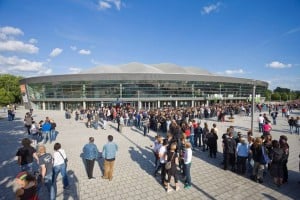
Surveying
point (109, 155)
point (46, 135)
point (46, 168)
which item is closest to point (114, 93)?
point (46, 135)

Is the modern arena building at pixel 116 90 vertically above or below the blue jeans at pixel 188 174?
above

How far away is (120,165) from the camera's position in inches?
335

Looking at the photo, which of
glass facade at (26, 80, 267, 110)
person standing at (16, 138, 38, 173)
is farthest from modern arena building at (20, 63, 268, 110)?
person standing at (16, 138, 38, 173)

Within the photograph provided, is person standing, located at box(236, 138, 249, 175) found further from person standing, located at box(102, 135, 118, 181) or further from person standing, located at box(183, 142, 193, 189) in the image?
person standing, located at box(102, 135, 118, 181)

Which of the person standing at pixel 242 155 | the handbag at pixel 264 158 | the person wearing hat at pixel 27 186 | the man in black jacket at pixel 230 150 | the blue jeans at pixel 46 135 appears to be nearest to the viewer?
the person wearing hat at pixel 27 186

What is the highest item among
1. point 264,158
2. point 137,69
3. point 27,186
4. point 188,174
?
point 137,69

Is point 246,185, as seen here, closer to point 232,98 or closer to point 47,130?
point 47,130

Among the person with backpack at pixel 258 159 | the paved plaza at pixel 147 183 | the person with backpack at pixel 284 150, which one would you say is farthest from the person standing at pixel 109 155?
the person with backpack at pixel 284 150

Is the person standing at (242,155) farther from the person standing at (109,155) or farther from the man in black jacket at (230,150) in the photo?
the person standing at (109,155)

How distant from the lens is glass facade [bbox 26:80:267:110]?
4603 centimetres

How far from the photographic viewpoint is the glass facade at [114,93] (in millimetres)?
46031

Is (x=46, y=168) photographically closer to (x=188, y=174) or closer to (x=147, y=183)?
(x=147, y=183)

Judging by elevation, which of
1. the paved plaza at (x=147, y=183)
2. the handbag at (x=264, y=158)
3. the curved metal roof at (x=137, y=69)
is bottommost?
the paved plaza at (x=147, y=183)

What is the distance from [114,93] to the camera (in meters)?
46.0
